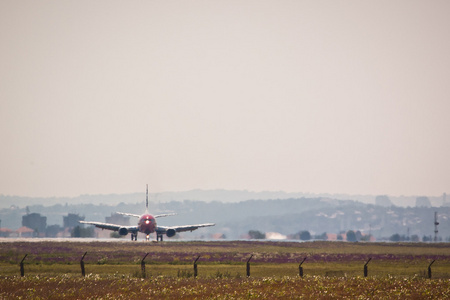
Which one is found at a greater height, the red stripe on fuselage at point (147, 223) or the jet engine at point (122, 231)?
the red stripe on fuselage at point (147, 223)

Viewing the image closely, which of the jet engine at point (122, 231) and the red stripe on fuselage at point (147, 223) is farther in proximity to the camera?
the jet engine at point (122, 231)

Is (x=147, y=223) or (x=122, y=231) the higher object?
(x=147, y=223)

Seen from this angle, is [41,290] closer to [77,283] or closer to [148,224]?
[77,283]

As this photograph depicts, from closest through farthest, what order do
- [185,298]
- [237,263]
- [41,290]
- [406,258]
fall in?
[185,298]
[41,290]
[237,263]
[406,258]

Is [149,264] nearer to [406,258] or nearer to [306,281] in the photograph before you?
[306,281]

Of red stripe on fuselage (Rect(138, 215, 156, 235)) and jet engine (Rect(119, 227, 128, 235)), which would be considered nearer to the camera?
red stripe on fuselage (Rect(138, 215, 156, 235))

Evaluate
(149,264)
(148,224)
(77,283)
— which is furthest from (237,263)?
(148,224)

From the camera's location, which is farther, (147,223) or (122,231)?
(122,231)

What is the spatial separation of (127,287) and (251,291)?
27.8 feet

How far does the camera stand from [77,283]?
45812 mm

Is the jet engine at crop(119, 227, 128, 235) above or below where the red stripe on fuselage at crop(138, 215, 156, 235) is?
below

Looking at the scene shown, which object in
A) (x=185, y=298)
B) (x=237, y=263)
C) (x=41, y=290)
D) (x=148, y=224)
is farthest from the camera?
(x=148, y=224)

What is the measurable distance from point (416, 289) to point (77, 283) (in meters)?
22.6

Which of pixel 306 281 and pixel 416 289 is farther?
pixel 306 281
